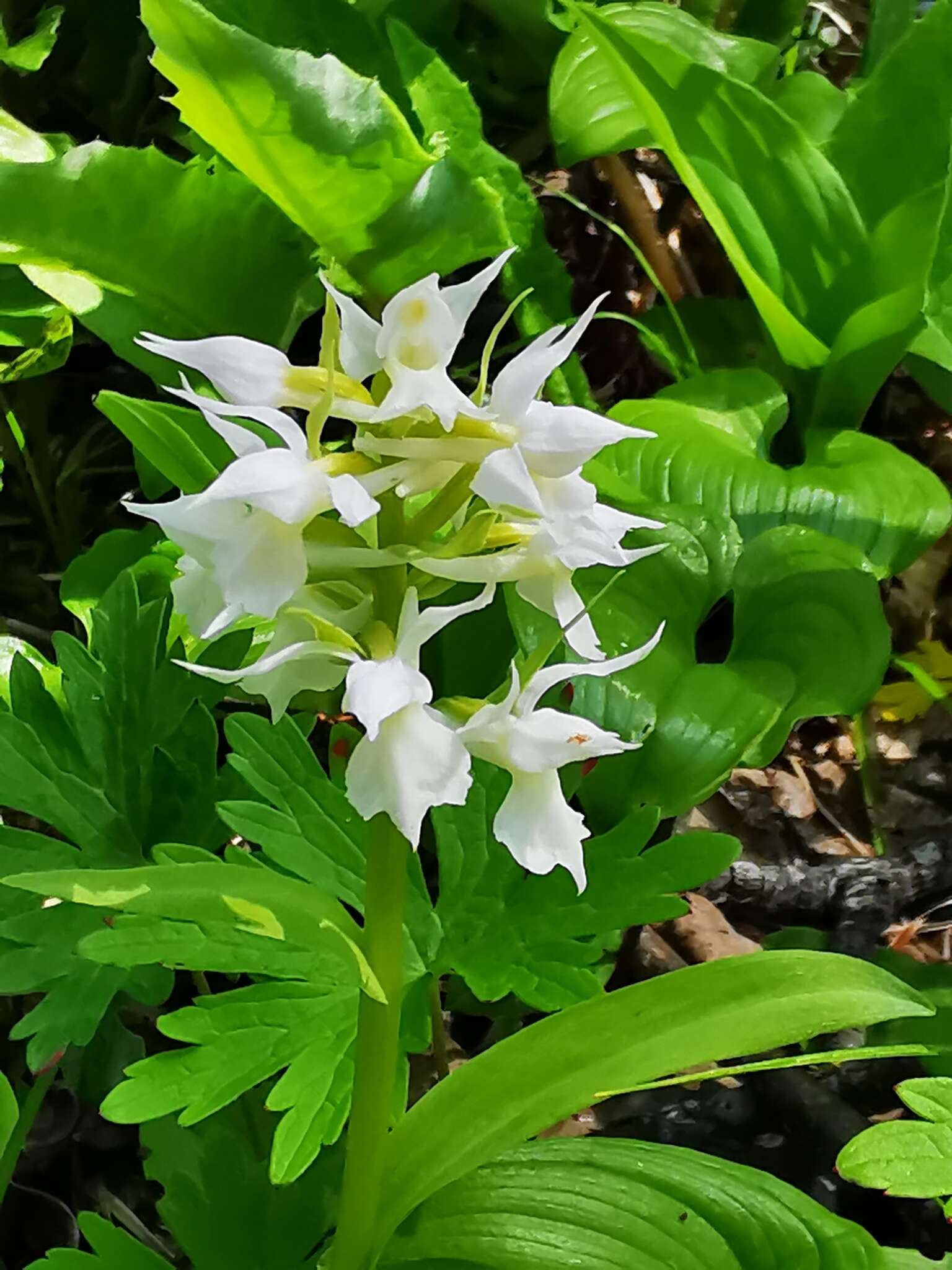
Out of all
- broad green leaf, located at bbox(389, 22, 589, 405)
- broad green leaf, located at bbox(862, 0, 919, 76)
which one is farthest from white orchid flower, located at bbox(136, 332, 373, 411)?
broad green leaf, located at bbox(862, 0, 919, 76)

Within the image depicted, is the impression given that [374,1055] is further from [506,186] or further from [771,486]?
[506,186]

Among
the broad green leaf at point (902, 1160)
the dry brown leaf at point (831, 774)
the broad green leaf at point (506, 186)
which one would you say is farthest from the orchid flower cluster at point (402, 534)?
the dry brown leaf at point (831, 774)

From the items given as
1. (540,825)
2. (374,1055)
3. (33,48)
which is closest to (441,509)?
(540,825)

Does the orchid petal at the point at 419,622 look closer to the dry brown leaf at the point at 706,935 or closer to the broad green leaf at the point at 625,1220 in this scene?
the broad green leaf at the point at 625,1220

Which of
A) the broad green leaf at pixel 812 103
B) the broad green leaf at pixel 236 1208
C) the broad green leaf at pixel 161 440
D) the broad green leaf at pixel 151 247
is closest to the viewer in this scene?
the broad green leaf at pixel 236 1208

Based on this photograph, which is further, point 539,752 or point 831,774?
point 831,774

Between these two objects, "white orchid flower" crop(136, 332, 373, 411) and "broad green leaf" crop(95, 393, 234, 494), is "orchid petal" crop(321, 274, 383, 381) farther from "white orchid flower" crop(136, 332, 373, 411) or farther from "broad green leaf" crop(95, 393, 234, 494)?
"broad green leaf" crop(95, 393, 234, 494)
